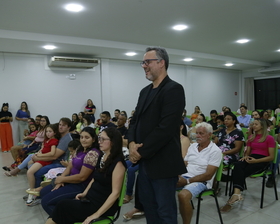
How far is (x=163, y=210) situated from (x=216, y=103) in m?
11.1

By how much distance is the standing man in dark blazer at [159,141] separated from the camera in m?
1.36

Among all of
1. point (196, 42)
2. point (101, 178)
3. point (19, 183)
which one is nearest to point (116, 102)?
point (196, 42)

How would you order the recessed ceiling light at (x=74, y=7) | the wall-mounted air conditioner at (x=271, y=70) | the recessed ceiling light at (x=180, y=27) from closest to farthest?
the recessed ceiling light at (x=74, y=7), the recessed ceiling light at (x=180, y=27), the wall-mounted air conditioner at (x=271, y=70)

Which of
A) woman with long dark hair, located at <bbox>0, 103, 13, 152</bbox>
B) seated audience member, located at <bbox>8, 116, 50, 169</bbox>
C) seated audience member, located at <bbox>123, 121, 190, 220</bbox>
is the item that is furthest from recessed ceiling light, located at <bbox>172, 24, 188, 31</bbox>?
woman with long dark hair, located at <bbox>0, 103, 13, 152</bbox>

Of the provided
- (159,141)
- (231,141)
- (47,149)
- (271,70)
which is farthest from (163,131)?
(271,70)

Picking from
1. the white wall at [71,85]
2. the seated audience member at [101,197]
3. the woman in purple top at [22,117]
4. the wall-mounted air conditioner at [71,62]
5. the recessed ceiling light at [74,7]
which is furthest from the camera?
the white wall at [71,85]

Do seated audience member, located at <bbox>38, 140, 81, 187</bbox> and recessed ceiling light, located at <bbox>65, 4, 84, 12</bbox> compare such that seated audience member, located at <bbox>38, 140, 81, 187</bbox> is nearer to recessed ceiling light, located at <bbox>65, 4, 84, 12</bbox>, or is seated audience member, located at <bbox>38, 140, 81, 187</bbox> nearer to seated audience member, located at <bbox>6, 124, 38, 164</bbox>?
seated audience member, located at <bbox>6, 124, 38, 164</bbox>

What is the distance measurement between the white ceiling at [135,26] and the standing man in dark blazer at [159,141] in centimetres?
295

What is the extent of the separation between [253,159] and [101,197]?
1915 millimetres

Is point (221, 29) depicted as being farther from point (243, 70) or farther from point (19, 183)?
point (243, 70)

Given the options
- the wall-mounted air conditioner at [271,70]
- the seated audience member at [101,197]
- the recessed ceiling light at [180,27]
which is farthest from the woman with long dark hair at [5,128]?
the wall-mounted air conditioner at [271,70]

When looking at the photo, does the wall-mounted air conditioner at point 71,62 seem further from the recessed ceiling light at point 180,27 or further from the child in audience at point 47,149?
the child in audience at point 47,149

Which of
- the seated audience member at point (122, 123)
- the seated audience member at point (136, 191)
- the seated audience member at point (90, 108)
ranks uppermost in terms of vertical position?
the seated audience member at point (90, 108)

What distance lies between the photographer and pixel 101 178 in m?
1.82
